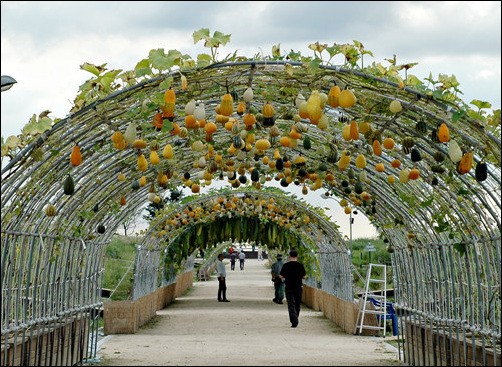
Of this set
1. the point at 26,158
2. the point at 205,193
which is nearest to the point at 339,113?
the point at 26,158

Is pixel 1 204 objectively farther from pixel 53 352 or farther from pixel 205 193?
pixel 205 193

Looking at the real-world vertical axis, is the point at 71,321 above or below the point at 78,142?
below

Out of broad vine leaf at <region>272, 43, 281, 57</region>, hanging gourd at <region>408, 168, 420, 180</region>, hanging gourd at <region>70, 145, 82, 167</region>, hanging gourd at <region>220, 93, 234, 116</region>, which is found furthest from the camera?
hanging gourd at <region>408, 168, 420, 180</region>

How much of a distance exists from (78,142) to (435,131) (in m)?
3.95

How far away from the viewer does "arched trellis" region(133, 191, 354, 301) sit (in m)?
16.7

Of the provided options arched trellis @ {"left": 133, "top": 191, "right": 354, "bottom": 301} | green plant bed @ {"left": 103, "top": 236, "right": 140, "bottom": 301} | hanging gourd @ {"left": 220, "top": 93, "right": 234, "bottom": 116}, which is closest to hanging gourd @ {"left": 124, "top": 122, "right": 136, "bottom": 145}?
hanging gourd @ {"left": 220, "top": 93, "right": 234, "bottom": 116}

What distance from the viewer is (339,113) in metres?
8.84

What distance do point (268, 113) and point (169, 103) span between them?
1108 mm

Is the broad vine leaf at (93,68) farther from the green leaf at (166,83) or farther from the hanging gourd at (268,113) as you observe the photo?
the hanging gourd at (268,113)

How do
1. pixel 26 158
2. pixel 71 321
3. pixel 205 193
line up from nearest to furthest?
pixel 26 158 < pixel 71 321 < pixel 205 193

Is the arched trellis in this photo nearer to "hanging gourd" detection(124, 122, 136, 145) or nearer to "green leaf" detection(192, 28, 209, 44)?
"hanging gourd" detection(124, 122, 136, 145)

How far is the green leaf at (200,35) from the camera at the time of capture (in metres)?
6.68

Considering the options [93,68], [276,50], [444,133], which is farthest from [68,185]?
[444,133]

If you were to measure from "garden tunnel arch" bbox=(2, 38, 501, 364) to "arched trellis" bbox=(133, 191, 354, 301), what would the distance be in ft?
16.5
